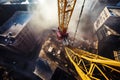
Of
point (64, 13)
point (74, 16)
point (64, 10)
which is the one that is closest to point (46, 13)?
point (74, 16)

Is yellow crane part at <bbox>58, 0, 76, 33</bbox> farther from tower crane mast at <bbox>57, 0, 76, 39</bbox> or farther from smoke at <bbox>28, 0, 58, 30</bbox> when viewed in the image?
smoke at <bbox>28, 0, 58, 30</bbox>

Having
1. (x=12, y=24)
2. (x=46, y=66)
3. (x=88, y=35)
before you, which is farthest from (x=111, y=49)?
(x=12, y=24)

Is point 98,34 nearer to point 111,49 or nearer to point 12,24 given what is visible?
point 111,49

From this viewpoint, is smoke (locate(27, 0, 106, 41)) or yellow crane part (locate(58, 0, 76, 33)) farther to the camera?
smoke (locate(27, 0, 106, 41))

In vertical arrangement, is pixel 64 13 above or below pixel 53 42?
above

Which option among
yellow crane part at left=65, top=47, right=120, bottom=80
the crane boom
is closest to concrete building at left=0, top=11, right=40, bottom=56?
the crane boom

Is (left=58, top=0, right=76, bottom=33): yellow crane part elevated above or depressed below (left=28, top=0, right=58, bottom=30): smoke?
above

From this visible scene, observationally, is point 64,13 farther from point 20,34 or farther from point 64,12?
point 20,34
